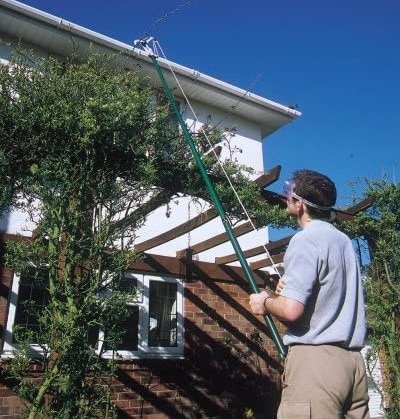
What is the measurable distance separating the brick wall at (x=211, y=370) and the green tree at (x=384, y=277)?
238cm

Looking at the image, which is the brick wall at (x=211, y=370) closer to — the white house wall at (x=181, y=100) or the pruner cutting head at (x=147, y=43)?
the white house wall at (x=181, y=100)

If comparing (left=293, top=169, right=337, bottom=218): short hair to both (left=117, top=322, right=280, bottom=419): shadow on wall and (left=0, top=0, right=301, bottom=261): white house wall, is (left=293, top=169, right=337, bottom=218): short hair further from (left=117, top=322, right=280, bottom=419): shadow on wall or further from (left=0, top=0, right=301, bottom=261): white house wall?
(left=117, top=322, right=280, bottom=419): shadow on wall

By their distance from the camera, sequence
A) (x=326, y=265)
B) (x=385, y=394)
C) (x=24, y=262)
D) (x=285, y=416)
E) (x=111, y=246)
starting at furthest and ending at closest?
1. (x=385, y=394)
2. (x=111, y=246)
3. (x=24, y=262)
4. (x=326, y=265)
5. (x=285, y=416)

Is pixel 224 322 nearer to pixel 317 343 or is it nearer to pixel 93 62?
pixel 93 62

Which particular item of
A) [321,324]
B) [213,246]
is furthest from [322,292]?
[213,246]

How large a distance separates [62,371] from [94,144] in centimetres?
173

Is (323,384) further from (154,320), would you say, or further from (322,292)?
(154,320)

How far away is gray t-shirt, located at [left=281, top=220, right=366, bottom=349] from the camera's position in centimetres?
169

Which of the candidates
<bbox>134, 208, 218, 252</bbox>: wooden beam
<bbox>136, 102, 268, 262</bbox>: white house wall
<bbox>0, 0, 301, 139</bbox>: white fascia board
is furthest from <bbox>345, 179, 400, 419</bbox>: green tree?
<bbox>0, 0, 301, 139</bbox>: white fascia board

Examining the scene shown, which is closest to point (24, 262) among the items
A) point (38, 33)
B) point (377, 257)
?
point (377, 257)

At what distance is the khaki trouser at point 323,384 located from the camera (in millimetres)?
1583

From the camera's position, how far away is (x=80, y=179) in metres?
3.20

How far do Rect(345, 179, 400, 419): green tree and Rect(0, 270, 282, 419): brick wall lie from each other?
238 centimetres

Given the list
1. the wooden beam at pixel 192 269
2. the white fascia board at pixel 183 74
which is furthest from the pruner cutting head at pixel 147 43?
the wooden beam at pixel 192 269
